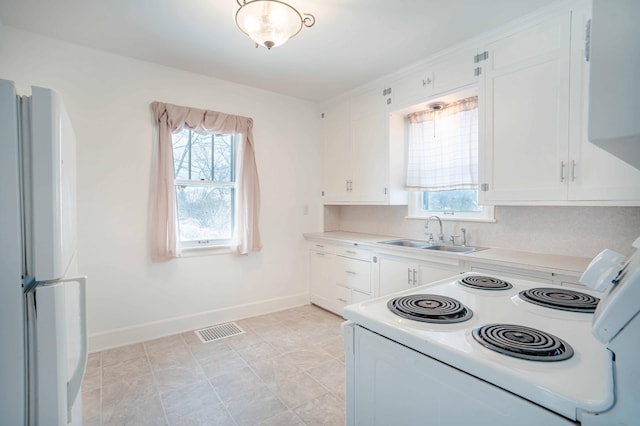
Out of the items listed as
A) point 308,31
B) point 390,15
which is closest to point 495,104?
point 390,15

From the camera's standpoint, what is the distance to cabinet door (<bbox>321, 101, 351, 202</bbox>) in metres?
3.73

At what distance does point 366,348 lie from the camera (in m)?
1.04

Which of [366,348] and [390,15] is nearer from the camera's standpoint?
[366,348]

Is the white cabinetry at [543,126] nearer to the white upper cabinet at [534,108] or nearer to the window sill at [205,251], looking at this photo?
the white upper cabinet at [534,108]

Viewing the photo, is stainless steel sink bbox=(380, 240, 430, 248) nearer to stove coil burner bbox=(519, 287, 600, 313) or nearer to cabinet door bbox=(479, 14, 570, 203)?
cabinet door bbox=(479, 14, 570, 203)

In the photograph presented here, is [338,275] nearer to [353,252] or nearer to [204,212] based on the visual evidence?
[353,252]

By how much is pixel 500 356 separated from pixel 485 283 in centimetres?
71

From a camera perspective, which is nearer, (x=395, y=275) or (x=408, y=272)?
(x=408, y=272)

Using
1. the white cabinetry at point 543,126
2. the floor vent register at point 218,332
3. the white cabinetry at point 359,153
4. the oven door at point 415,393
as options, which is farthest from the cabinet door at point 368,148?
the oven door at point 415,393

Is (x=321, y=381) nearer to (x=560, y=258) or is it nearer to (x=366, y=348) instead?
(x=366, y=348)

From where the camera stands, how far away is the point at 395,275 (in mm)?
2898

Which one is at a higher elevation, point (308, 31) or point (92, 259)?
point (308, 31)

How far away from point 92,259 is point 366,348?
2.68m

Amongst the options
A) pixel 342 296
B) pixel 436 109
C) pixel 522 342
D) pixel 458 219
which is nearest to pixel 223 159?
pixel 342 296
